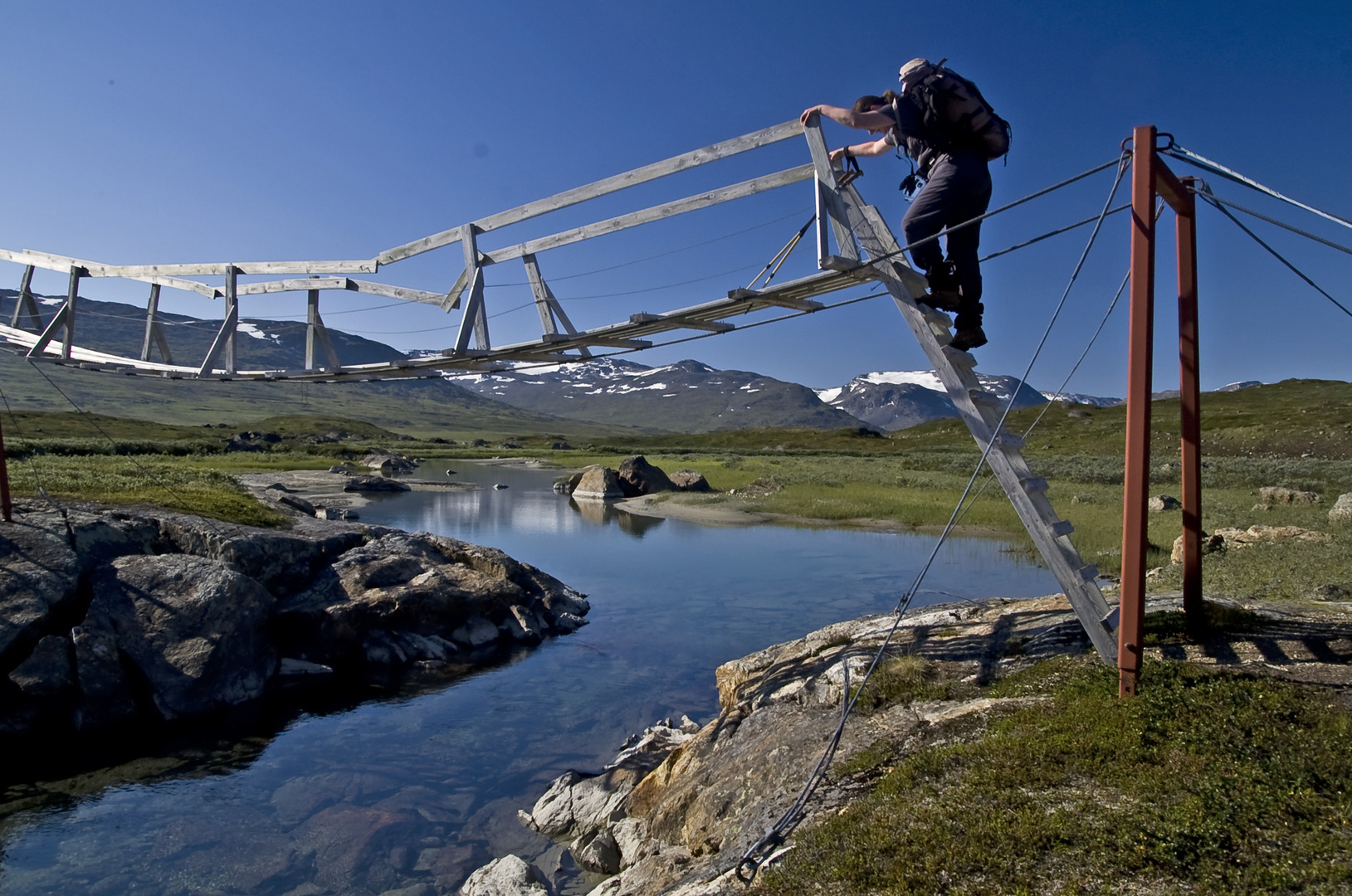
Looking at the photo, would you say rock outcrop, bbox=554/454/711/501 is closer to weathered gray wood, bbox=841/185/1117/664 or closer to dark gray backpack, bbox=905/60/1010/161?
weathered gray wood, bbox=841/185/1117/664

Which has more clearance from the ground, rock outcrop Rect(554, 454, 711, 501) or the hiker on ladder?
the hiker on ladder

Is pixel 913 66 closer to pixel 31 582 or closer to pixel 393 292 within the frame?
pixel 393 292

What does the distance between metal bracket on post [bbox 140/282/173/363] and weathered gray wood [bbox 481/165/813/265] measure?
742 centimetres

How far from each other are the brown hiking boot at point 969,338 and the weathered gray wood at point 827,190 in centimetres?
135

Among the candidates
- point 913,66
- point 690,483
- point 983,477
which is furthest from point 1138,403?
point 983,477

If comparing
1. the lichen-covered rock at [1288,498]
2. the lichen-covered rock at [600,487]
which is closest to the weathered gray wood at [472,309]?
the lichen-covered rock at [1288,498]

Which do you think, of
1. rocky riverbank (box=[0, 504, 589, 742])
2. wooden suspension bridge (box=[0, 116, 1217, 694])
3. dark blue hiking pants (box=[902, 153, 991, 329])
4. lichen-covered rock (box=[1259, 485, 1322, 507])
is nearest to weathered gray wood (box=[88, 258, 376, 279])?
wooden suspension bridge (box=[0, 116, 1217, 694])

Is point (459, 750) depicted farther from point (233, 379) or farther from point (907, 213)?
point (907, 213)

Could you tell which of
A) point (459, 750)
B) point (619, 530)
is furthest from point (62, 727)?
point (619, 530)

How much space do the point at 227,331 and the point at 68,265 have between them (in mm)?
3999

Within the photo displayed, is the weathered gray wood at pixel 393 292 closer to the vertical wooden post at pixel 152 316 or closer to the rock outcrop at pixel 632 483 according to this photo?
the vertical wooden post at pixel 152 316

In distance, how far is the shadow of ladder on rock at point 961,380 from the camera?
6.93 m

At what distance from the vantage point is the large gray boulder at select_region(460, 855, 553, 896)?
809 cm

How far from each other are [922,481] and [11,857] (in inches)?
1889
